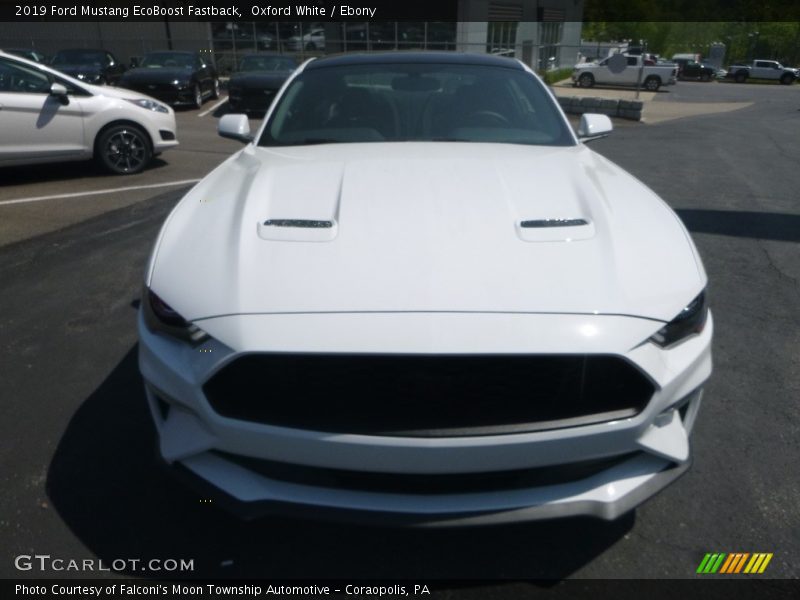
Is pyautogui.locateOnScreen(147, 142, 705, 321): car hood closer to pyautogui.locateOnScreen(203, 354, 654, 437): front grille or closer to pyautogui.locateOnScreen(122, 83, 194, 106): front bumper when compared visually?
pyautogui.locateOnScreen(203, 354, 654, 437): front grille

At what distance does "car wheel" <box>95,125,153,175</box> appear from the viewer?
8.37 metres

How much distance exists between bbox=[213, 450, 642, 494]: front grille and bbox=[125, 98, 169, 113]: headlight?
7.72 metres

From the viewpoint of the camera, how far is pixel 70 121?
317 inches

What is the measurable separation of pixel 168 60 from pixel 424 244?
16.5 metres

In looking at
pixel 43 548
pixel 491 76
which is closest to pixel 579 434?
pixel 43 548

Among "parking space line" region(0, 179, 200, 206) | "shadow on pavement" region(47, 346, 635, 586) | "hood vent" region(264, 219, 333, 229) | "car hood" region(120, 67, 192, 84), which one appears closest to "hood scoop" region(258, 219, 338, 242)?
"hood vent" region(264, 219, 333, 229)

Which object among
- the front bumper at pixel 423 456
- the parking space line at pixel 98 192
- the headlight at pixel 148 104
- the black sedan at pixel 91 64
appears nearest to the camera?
the front bumper at pixel 423 456

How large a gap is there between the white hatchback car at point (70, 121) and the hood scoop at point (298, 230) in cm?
683

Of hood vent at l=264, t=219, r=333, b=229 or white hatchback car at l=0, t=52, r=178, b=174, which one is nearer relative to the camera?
hood vent at l=264, t=219, r=333, b=229

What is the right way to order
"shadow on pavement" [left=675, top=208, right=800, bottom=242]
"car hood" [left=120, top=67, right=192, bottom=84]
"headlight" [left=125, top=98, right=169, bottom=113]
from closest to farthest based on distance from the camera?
"shadow on pavement" [left=675, top=208, right=800, bottom=242]
"headlight" [left=125, top=98, right=169, bottom=113]
"car hood" [left=120, top=67, right=192, bottom=84]

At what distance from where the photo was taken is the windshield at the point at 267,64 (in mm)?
16141

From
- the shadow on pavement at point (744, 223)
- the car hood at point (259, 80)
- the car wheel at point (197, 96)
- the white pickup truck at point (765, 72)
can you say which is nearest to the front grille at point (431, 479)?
the shadow on pavement at point (744, 223)

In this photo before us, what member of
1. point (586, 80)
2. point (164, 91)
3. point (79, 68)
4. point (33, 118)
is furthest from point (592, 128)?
point (586, 80)

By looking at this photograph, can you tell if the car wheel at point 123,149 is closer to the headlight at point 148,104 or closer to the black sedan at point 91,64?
the headlight at point 148,104
